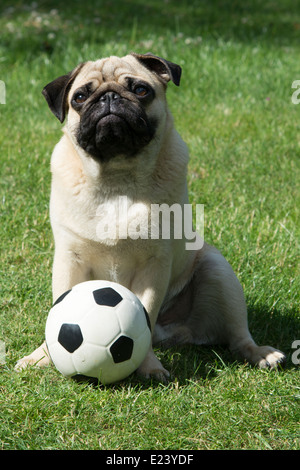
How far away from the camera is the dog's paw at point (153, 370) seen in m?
3.26

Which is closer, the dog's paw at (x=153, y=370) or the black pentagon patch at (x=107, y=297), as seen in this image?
the black pentagon patch at (x=107, y=297)

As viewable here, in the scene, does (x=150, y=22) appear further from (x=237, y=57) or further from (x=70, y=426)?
(x=70, y=426)

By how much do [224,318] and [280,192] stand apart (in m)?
1.95

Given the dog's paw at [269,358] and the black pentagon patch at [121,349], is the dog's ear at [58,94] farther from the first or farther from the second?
the dog's paw at [269,358]

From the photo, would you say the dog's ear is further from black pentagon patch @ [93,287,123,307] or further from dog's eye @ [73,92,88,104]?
black pentagon patch @ [93,287,123,307]

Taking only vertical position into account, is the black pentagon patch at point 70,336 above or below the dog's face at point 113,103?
below

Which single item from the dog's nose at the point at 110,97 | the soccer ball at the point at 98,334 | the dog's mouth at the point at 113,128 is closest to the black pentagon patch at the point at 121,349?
the soccer ball at the point at 98,334

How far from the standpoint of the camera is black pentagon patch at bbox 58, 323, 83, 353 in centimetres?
297

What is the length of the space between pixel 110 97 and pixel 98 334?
116 cm

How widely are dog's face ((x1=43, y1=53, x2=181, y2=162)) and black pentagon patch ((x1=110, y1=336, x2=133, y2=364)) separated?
0.93m

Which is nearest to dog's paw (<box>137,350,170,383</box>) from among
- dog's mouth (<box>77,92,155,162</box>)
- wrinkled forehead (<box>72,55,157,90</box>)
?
dog's mouth (<box>77,92,155,162</box>)

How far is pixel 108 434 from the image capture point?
280cm

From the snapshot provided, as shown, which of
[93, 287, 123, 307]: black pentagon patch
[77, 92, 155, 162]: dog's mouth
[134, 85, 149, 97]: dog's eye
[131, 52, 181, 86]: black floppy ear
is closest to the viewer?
[93, 287, 123, 307]: black pentagon patch

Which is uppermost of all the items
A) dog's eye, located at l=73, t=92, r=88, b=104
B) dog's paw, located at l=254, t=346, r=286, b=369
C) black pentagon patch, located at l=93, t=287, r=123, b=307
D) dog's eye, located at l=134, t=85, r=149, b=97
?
dog's eye, located at l=134, t=85, r=149, b=97
